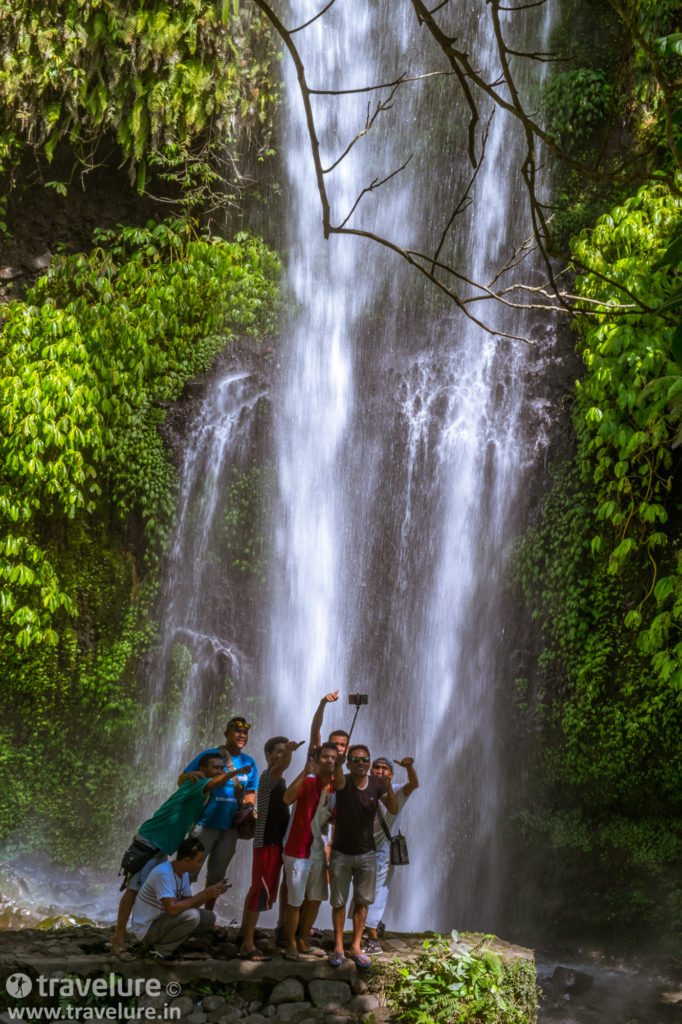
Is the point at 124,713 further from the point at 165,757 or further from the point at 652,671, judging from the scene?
the point at 652,671

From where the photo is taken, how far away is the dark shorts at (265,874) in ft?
16.3

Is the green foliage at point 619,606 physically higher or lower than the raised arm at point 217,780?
higher

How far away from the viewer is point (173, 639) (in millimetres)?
9633

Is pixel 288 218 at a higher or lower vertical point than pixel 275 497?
higher

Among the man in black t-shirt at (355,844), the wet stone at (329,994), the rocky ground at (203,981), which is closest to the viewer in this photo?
the rocky ground at (203,981)

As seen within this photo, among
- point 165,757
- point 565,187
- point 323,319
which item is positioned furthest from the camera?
point 323,319

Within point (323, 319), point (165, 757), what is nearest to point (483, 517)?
point (323, 319)

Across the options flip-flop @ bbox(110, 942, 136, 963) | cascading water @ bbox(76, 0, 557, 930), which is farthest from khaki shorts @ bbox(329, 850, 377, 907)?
cascading water @ bbox(76, 0, 557, 930)

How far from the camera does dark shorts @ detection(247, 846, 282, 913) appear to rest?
4.97 metres

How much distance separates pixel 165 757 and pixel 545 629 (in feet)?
12.2

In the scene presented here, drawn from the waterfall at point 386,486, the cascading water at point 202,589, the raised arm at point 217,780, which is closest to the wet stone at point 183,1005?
the raised arm at point 217,780

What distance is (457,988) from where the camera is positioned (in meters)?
4.91

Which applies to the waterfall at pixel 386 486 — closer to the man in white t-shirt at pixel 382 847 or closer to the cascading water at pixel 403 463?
the cascading water at pixel 403 463

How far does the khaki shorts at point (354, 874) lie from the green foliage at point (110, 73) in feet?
26.0
